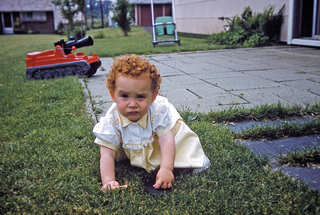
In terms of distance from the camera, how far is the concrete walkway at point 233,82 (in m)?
3.18

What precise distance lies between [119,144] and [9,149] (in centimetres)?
85

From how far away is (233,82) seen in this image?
4074 mm

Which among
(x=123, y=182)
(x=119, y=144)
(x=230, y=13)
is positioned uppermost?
(x=230, y=13)

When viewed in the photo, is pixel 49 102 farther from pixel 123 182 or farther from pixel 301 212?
pixel 301 212

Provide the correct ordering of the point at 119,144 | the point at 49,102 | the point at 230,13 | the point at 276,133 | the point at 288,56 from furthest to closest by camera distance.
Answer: the point at 230,13, the point at 288,56, the point at 49,102, the point at 276,133, the point at 119,144

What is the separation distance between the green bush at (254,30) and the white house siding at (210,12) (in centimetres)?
20

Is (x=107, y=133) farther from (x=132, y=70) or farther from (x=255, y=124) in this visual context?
(x=255, y=124)

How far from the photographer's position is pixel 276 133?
2279 millimetres

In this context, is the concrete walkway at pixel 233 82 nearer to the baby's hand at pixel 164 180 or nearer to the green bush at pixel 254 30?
the baby's hand at pixel 164 180

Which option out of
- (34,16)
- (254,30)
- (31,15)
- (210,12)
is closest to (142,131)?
(254,30)

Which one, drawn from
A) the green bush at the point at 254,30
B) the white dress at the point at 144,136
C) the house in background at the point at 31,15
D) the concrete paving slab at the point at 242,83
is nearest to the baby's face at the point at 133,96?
the white dress at the point at 144,136

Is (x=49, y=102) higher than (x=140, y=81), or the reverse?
(x=140, y=81)

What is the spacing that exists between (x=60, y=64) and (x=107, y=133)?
339 centimetres

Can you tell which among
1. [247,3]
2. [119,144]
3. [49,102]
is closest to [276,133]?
[119,144]
